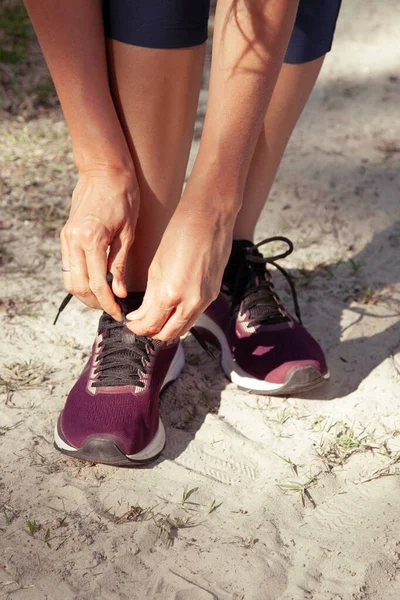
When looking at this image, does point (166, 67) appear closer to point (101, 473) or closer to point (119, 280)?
point (119, 280)

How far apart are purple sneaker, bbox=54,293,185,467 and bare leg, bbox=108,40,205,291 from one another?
0.15 metres

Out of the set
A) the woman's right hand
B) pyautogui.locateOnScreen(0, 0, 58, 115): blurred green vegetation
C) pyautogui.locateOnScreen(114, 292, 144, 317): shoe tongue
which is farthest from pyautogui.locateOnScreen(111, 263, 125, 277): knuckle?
pyautogui.locateOnScreen(0, 0, 58, 115): blurred green vegetation

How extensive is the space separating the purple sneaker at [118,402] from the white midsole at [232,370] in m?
0.15

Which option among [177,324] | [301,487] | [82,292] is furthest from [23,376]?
[301,487]

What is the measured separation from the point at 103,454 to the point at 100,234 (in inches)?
14.9

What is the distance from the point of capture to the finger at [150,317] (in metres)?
1.13

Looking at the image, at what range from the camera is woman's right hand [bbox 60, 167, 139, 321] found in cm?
117

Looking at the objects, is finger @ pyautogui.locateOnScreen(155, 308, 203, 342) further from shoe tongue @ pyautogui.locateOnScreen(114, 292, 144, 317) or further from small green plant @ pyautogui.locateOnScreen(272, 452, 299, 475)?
small green plant @ pyautogui.locateOnScreen(272, 452, 299, 475)

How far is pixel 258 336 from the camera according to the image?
1.46 metres

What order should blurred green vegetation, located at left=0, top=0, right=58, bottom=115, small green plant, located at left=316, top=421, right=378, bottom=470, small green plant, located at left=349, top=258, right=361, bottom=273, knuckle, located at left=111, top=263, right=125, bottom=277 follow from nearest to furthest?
knuckle, located at left=111, top=263, right=125, bottom=277
small green plant, located at left=316, top=421, right=378, bottom=470
small green plant, located at left=349, top=258, right=361, bottom=273
blurred green vegetation, located at left=0, top=0, right=58, bottom=115

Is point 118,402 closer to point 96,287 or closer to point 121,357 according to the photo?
point 121,357

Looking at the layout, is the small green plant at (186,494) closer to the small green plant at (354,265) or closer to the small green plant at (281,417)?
the small green plant at (281,417)

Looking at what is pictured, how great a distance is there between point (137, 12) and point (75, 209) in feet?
1.09

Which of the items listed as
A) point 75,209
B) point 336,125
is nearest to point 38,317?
point 75,209
